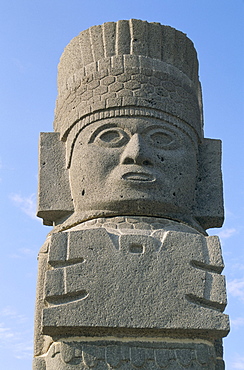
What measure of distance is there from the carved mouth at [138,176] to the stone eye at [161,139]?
38cm

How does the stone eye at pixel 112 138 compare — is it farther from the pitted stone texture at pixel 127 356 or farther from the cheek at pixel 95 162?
the pitted stone texture at pixel 127 356

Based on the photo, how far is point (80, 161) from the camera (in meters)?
6.26

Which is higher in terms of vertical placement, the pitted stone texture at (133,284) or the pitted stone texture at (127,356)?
the pitted stone texture at (133,284)

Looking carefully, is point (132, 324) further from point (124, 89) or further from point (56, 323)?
point (124, 89)

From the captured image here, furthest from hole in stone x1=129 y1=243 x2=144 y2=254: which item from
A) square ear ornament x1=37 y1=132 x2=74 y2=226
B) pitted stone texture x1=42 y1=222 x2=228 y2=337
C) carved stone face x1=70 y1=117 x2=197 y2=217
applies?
square ear ornament x1=37 y1=132 x2=74 y2=226

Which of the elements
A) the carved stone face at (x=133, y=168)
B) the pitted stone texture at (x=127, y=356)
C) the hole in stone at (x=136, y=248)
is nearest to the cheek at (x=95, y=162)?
the carved stone face at (x=133, y=168)

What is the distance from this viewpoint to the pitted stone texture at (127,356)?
5051 millimetres

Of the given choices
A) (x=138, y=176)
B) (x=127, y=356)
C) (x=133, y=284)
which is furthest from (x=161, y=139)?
(x=127, y=356)

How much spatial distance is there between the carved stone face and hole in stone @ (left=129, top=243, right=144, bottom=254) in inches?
21.3

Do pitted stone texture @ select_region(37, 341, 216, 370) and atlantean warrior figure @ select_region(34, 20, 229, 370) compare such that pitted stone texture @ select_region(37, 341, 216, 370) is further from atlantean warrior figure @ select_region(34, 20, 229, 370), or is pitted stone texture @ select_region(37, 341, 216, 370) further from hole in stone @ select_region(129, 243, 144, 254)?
hole in stone @ select_region(129, 243, 144, 254)

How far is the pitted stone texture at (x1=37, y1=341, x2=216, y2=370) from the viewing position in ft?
16.6

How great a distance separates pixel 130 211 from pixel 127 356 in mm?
1446

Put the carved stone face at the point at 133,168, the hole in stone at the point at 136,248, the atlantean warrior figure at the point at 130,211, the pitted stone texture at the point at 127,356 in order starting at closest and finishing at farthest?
the pitted stone texture at the point at 127,356 → the atlantean warrior figure at the point at 130,211 → the hole in stone at the point at 136,248 → the carved stone face at the point at 133,168

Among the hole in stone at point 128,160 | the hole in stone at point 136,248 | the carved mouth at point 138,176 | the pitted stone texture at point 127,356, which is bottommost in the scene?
the pitted stone texture at point 127,356
